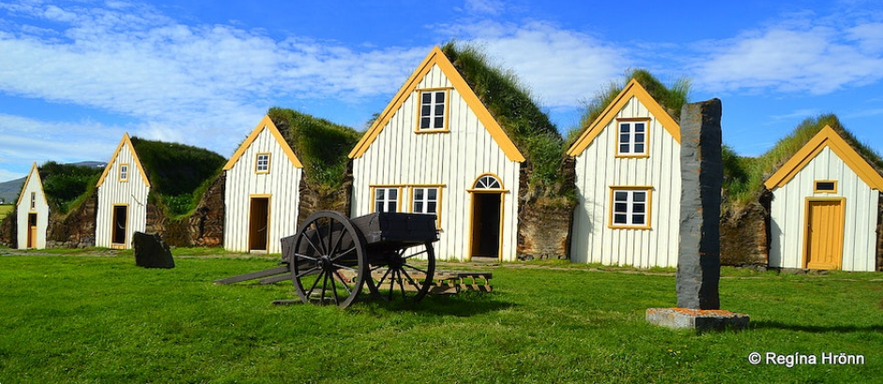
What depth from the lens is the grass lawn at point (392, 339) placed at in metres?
7.19

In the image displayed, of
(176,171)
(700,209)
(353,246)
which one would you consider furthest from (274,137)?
(700,209)

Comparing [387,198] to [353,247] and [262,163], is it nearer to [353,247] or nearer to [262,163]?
[262,163]

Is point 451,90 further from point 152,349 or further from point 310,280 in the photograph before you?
point 152,349

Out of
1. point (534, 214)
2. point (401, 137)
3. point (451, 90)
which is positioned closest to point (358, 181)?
point (401, 137)

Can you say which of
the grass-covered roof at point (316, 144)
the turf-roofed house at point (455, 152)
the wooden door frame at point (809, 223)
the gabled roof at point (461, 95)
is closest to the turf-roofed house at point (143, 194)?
the grass-covered roof at point (316, 144)

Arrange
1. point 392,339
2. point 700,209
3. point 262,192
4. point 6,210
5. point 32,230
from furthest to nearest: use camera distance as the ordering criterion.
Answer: point 6,210 < point 32,230 < point 262,192 < point 700,209 < point 392,339

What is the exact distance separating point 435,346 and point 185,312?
11.5 feet

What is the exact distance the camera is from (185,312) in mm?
9273

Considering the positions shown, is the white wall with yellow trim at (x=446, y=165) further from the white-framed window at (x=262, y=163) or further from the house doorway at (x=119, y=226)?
the house doorway at (x=119, y=226)

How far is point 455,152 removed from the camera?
72.9 ft

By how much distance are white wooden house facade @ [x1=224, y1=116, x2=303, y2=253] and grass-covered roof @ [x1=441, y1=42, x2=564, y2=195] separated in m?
6.88

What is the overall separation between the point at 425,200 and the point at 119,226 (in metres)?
15.3

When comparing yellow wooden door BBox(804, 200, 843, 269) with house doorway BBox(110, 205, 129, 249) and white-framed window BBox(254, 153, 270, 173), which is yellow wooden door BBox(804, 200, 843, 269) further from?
house doorway BBox(110, 205, 129, 249)

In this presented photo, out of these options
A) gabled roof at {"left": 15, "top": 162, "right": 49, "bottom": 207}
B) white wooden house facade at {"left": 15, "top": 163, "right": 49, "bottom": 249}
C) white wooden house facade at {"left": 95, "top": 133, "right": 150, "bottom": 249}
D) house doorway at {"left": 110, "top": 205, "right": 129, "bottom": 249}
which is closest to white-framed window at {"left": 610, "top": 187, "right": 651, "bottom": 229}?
white wooden house facade at {"left": 95, "top": 133, "right": 150, "bottom": 249}
